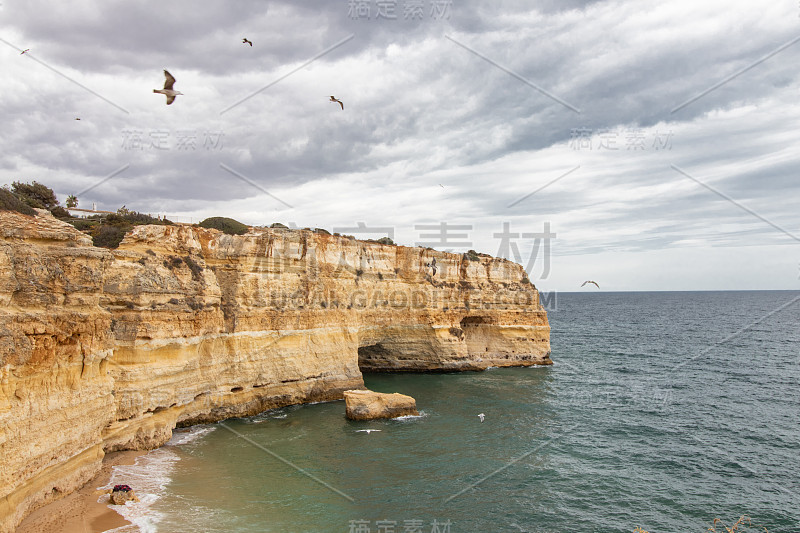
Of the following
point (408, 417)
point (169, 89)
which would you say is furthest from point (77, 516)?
point (408, 417)

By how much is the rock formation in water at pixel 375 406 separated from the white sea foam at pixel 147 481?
745cm

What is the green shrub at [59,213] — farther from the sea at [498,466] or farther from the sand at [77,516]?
the sand at [77,516]

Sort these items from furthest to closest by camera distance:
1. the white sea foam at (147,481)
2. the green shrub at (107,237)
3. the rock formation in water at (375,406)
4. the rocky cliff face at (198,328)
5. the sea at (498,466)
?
1. the green shrub at (107,237)
2. the rock formation in water at (375,406)
3. the sea at (498,466)
4. the white sea foam at (147,481)
5. the rocky cliff face at (198,328)

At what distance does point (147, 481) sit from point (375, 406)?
11.4 m

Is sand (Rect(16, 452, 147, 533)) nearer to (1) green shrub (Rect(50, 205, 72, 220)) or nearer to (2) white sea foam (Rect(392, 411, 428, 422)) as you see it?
(2) white sea foam (Rect(392, 411, 428, 422))

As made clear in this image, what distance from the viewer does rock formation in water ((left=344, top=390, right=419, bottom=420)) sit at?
23.4 metres

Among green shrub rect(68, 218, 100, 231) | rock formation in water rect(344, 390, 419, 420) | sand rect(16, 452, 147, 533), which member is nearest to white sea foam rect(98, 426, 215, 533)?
sand rect(16, 452, 147, 533)

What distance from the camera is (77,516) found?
1190 centimetres

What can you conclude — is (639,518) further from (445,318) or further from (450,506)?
(445,318)

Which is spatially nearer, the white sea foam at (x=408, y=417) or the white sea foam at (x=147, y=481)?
the white sea foam at (x=147, y=481)

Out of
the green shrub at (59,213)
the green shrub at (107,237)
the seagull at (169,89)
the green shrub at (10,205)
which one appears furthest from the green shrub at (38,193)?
the seagull at (169,89)

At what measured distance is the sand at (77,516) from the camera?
1103cm

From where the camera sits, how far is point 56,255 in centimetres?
1273

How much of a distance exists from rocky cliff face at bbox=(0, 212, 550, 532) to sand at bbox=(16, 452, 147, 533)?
343 millimetres
